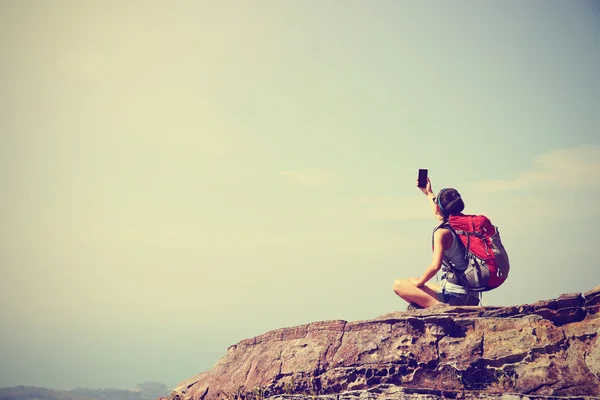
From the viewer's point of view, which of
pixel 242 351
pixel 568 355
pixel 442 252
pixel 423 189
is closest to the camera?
pixel 568 355

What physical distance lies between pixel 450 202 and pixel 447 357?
4.17 metres

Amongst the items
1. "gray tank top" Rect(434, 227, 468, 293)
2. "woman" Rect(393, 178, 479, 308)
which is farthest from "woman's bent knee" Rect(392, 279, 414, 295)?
"gray tank top" Rect(434, 227, 468, 293)

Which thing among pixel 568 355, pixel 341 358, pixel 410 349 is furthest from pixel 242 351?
pixel 568 355

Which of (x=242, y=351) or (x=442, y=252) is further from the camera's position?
(x=242, y=351)

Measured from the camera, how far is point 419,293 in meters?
16.2

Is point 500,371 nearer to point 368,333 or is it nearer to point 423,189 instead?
point 368,333

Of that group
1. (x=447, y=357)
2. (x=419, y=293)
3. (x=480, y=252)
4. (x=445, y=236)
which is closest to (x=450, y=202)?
(x=445, y=236)

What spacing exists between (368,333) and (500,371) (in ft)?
12.0

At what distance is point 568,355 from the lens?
46.2 ft

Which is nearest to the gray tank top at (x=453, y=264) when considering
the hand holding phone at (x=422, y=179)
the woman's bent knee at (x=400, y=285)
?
the woman's bent knee at (x=400, y=285)

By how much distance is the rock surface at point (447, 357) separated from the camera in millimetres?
13969

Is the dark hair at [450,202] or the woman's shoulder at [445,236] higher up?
the dark hair at [450,202]

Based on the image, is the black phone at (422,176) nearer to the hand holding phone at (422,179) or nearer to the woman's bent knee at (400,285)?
the hand holding phone at (422,179)

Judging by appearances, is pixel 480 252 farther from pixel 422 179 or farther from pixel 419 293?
pixel 422 179
